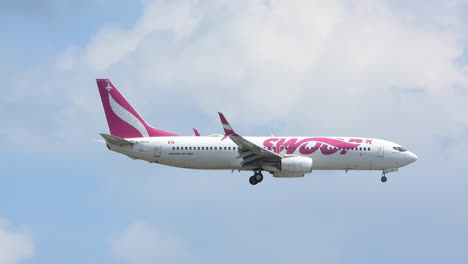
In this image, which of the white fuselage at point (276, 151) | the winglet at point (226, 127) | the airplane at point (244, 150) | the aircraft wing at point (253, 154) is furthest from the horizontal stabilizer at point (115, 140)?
the winglet at point (226, 127)

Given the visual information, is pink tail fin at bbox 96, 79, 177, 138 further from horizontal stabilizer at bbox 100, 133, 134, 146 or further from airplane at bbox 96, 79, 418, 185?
horizontal stabilizer at bbox 100, 133, 134, 146

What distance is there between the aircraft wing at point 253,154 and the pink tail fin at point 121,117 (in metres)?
7.09

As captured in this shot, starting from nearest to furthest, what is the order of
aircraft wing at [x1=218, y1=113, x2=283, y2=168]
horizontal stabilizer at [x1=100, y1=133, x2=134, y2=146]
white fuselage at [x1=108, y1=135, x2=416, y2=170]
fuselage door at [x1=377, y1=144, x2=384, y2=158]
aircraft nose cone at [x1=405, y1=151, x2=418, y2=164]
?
aircraft wing at [x1=218, y1=113, x2=283, y2=168] < horizontal stabilizer at [x1=100, y1=133, x2=134, y2=146] < white fuselage at [x1=108, y1=135, x2=416, y2=170] < fuselage door at [x1=377, y1=144, x2=384, y2=158] < aircraft nose cone at [x1=405, y1=151, x2=418, y2=164]

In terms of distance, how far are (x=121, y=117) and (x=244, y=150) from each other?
11676 mm

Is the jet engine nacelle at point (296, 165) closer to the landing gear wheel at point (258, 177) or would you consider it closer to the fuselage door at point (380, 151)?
the landing gear wheel at point (258, 177)

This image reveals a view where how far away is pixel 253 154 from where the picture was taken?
92125 millimetres

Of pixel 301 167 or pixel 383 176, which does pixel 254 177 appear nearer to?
pixel 301 167

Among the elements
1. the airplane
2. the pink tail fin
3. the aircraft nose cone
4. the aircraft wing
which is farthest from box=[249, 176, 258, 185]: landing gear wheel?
the aircraft nose cone

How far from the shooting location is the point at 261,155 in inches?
3627

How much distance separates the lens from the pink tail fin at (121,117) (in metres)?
94.0

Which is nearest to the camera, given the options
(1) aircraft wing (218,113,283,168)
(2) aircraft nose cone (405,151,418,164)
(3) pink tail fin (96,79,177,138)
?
(1) aircraft wing (218,113,283,168)

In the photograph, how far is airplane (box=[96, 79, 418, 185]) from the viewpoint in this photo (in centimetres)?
9206

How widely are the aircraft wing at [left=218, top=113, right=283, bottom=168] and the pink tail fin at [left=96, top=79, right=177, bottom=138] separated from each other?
7.09 metres

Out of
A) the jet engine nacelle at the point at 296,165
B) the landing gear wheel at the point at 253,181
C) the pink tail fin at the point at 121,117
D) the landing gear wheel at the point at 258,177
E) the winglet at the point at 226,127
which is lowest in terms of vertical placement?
the landing gear wheel at the point at 253,181
